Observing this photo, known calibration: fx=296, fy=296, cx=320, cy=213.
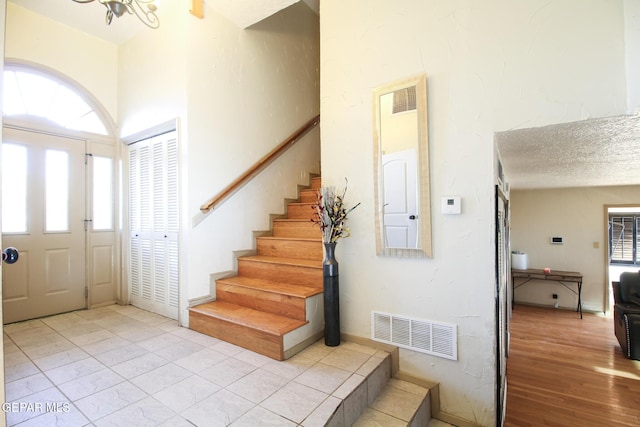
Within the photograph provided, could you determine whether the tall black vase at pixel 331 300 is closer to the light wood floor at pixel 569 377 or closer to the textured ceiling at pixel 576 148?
the textured ceiling at pixel 576 148

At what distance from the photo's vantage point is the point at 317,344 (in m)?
2.57

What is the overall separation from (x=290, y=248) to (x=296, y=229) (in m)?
0.35

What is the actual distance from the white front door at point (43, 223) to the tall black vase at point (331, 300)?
122 inches

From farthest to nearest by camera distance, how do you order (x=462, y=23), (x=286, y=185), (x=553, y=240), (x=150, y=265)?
(x=553, y=240)
(x=286, y=185)
(x=150, y=265)
(x=462, y=23)

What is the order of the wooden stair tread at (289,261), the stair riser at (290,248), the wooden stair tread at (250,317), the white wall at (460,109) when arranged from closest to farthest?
the white wall at (460,109) < the wooden stair tread at (250,317) < the wooden stair tread at (289,261) < the stair riser at (290,248)

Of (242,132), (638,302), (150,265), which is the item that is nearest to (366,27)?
(242,132)

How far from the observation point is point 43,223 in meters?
3.30

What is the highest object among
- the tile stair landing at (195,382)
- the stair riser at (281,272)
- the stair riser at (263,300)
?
the stair riser at (281,272)

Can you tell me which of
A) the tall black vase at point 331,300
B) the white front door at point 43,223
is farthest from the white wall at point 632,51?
the white front door at point 43,223

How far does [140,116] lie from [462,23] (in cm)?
346

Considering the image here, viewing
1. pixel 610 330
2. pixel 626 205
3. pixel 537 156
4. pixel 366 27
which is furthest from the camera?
pixel 626 205

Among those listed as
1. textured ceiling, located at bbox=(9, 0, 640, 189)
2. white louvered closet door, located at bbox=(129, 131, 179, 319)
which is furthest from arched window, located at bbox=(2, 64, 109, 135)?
textured ceiling, located at bbox=(9, 0, 640, 189)

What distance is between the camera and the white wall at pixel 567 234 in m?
5.73

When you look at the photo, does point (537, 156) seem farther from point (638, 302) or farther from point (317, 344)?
point (638, 302)
